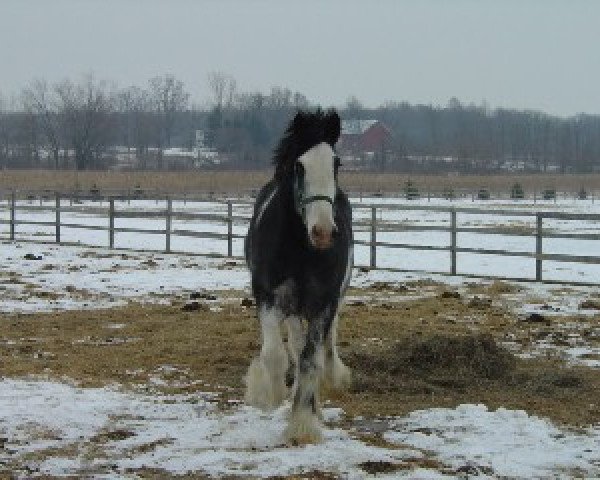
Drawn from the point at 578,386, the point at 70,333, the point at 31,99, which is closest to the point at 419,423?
the point at 578,386

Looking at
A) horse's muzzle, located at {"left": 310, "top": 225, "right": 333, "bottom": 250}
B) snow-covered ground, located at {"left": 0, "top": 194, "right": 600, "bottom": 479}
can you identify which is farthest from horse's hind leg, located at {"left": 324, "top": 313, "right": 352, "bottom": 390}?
horse's muzzle, located at {"left": 310, "top": 225, "right": 333, "bottom": 250}

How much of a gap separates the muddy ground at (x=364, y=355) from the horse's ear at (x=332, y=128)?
185 cm

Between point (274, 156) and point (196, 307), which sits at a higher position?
point (274, 156)

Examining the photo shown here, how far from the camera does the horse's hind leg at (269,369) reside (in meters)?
6.28

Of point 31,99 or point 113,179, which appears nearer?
point 113,179

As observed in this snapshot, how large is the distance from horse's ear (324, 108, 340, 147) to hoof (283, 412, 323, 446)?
1.69 metres

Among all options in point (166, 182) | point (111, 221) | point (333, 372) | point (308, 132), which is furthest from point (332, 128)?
point (166, 182)

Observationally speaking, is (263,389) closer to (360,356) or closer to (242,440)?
(242,440)

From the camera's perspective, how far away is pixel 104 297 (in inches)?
521

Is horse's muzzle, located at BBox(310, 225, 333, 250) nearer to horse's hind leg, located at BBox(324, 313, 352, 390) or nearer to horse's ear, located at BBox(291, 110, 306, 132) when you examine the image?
horse's ear, located at BBox(291, 110, 306, 132)

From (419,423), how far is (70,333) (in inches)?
190

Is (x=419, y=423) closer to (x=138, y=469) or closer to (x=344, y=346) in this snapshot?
(x=138, y=469)

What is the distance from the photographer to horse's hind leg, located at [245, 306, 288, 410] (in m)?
6.28

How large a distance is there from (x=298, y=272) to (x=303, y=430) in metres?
0.98
